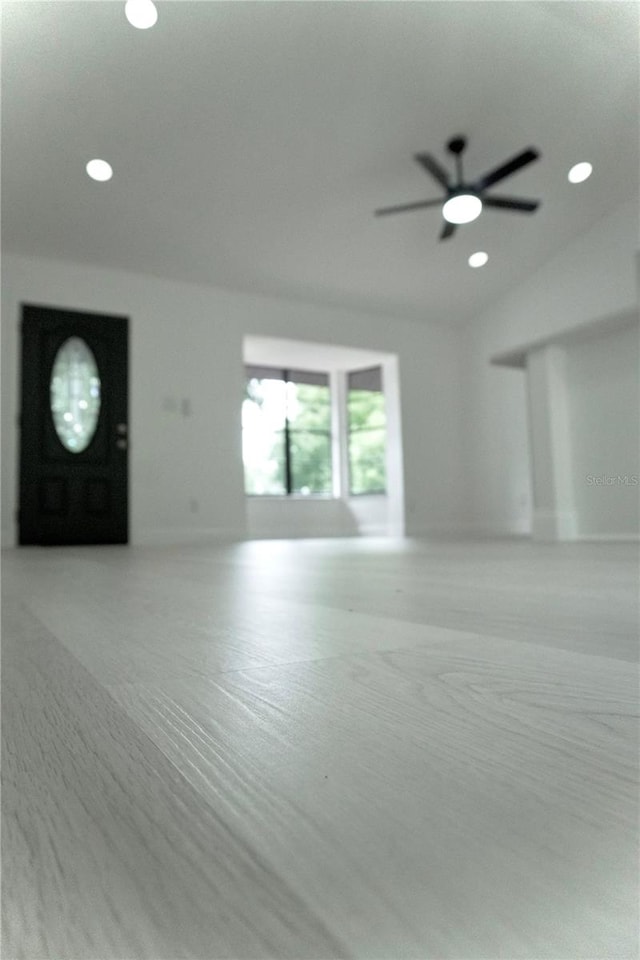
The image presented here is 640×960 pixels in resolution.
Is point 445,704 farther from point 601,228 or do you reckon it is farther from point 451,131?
point 601,228

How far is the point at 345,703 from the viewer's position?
370 millimetres

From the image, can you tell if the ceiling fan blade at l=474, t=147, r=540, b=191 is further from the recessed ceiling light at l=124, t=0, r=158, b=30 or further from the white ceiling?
the recessed ceiling light at l=124, t=0, r=158, b=30

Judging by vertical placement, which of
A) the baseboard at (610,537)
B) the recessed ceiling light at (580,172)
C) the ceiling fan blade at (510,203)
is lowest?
the baseboard at (610,537)

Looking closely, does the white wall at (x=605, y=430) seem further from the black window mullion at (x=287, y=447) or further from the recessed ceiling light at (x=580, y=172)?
the black window mullion at (x=287, y=447)

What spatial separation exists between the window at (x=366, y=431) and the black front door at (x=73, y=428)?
3445 mm

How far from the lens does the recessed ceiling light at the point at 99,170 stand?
4.17 meters

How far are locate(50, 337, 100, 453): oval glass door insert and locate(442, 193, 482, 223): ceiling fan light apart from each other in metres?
3.10

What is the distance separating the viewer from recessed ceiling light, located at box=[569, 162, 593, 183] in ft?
15.4

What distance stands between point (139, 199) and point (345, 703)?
193 inches

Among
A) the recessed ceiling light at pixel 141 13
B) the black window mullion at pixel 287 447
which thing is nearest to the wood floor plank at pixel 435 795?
the recessed ceiling light at pixel 141 13

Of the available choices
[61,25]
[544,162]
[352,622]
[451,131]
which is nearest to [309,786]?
[352,622]

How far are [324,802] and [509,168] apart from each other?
4175 millimetres

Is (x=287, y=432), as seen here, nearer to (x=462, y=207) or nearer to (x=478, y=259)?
(x=478, y=259)

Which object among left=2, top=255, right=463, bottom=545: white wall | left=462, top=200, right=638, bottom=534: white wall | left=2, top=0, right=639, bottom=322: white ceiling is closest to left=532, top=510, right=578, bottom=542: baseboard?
left=462, top=200, right=638, bottom=534: white wall
